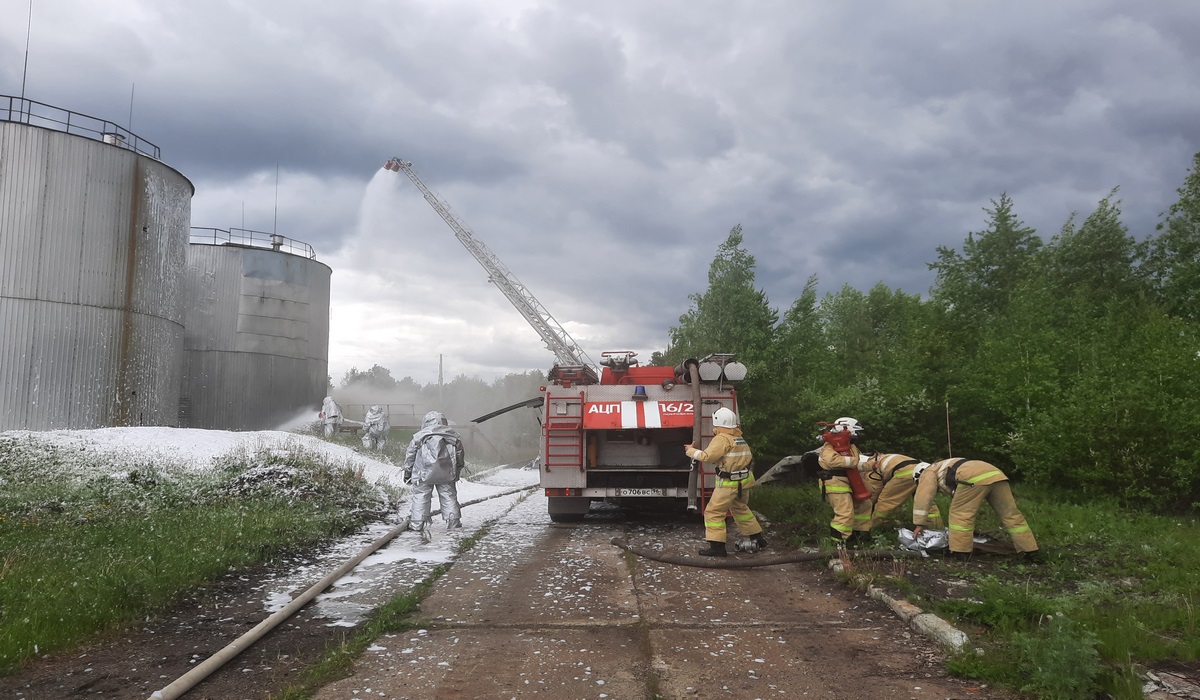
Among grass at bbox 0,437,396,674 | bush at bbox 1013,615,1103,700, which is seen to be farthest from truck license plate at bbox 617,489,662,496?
bush at bbox 1013,615,1103,700

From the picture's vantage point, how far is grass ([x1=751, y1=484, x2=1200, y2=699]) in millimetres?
3693

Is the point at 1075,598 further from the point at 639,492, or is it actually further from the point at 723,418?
the point at 639,492

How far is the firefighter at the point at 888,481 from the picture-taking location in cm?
793

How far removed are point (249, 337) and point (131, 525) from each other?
849 inches

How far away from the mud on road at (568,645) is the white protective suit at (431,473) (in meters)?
2.25

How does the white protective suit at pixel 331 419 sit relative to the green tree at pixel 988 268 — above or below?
below

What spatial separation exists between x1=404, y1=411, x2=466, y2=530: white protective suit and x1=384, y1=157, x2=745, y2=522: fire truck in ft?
4.05

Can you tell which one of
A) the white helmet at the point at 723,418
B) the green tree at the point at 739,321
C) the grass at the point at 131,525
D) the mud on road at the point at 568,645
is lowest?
the mud on road at the point at 568,645

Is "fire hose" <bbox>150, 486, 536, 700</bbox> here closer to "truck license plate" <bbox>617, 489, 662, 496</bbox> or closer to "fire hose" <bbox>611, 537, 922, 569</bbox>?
"fire hose" <bbox>611, 537, 922, 569</bbox>

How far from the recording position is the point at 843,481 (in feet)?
25.7

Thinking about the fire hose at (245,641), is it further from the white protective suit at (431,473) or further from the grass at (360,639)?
the white protective suit at (431,473)

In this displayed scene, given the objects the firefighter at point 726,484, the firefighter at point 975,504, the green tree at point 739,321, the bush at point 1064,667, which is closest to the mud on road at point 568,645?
the bush at point 1064,667

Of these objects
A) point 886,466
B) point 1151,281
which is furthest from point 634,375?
point 1151,281

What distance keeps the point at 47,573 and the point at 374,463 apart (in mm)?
12109
